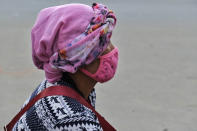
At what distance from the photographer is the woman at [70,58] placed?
1.65 meters

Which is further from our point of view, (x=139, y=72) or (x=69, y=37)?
(x=139, y=72)

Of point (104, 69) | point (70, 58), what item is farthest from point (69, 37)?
point (104, 69)

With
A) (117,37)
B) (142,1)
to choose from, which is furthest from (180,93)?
(142,1)

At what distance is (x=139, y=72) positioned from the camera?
5.50 metres

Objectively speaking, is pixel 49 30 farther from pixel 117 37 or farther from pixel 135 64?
pixel 117 37

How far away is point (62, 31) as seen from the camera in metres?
1.69

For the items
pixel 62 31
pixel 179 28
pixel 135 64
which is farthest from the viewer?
pixel 179 28

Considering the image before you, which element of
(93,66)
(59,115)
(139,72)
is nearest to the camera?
(59,115)

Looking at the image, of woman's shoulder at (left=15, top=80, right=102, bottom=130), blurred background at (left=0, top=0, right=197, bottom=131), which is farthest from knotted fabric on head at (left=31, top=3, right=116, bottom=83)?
blurred background at (left=0, top=0, right=197, bottom=131)

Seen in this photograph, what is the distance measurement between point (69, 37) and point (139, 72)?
3.86 meters

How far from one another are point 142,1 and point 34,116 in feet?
28.9

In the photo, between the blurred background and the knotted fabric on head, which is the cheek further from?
the blurred background

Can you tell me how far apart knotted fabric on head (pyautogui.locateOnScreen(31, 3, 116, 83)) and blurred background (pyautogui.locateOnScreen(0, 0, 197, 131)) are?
2.44 m

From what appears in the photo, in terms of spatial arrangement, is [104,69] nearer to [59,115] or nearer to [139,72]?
[59,115]
